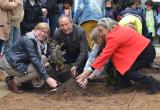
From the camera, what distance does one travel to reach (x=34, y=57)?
7578 mm

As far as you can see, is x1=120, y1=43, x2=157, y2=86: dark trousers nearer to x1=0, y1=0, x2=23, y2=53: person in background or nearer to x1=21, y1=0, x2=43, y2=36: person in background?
x1=0, y1=0, x2=23, y2=53: person in background

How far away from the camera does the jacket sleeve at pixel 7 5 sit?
867cm

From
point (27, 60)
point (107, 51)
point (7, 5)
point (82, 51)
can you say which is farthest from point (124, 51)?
point (7, 5)

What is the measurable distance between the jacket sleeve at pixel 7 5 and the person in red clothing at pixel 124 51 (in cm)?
205

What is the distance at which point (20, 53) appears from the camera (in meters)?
7.70

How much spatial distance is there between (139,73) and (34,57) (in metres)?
1.59

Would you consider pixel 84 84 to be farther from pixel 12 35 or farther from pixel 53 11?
pixel 53 11

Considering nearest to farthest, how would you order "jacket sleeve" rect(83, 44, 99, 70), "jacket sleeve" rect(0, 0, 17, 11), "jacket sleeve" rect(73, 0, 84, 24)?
1. "jacket sleeve" rect(83, 44, 99, 70)
2. "jacket sleeve" rect(0, 0, 17, 11)
3. "jacket sleeve" rect(73, 0, 84, 24)

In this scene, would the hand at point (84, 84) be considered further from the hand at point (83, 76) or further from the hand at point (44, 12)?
the hand at point (44, 12)

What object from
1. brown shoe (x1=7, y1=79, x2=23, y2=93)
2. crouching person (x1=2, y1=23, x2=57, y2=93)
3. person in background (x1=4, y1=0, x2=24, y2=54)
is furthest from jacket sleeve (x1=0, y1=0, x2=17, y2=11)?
brown shoe (x1=7, y1=79, x2=23, y2=93)

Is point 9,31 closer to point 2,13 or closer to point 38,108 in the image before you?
point 2,13

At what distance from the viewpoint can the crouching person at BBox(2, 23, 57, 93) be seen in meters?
7.57

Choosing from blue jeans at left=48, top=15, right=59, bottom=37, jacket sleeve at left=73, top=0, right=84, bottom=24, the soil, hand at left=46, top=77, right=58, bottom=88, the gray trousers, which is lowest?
the soil

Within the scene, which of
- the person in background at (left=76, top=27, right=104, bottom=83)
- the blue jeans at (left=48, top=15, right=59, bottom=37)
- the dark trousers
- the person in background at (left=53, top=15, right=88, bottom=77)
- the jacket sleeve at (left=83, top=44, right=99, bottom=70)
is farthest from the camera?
the blue jeans at (left=48, top=15, right=59, bottom=37)
